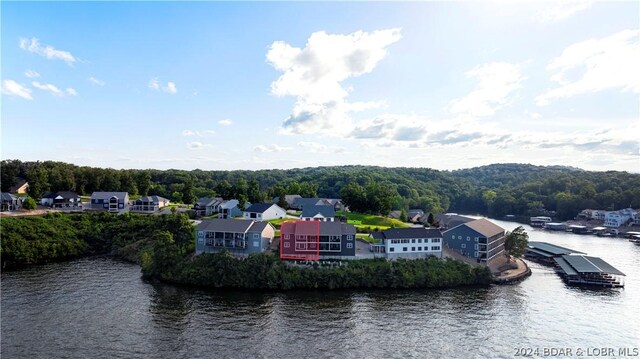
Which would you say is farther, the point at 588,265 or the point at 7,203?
the point at 7,203

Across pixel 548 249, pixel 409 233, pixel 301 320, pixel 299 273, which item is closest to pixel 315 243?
pixel 299 273

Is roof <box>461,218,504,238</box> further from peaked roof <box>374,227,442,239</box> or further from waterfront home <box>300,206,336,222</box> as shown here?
waterfront home <box>300,206,336,222</box>

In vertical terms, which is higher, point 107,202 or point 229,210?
point 107,202

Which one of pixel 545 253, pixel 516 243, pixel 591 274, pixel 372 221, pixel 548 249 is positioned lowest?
pixel 591 274

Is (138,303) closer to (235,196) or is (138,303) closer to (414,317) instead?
(414,317)

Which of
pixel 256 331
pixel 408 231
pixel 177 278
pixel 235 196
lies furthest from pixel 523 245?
pixel 235 196

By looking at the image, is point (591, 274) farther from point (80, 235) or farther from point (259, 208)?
point (80, 235)

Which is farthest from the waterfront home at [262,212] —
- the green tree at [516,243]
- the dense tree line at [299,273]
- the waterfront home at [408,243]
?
the green tree at [516,243]

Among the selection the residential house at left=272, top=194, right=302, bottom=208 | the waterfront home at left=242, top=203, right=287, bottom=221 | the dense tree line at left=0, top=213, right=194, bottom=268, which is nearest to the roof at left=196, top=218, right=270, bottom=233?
the dense tree line at left=0, top=213, right=194, bottom=268
